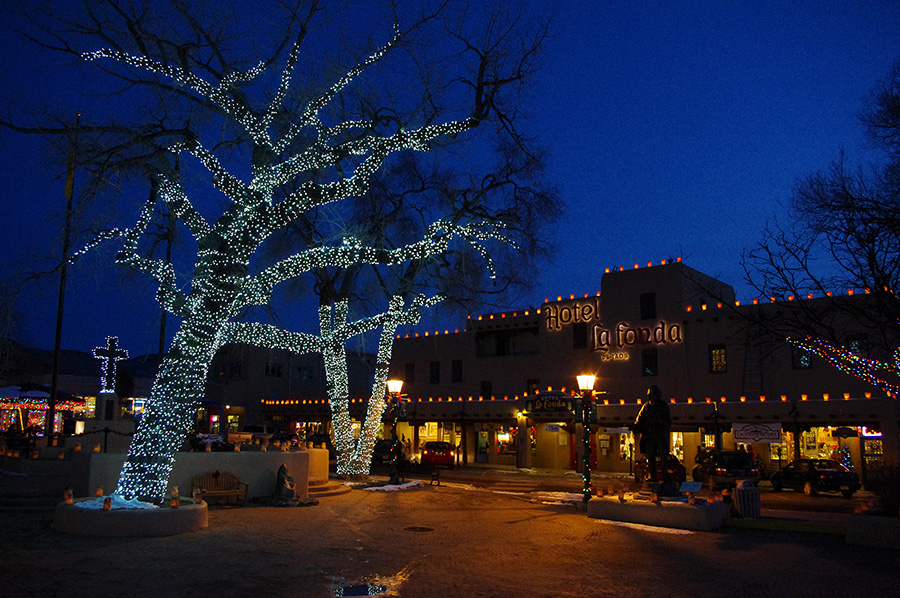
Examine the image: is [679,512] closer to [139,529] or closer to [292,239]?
[139,529]

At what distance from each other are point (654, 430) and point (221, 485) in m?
10.5

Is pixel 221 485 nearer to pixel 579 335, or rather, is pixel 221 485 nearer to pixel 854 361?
pixel 854 361

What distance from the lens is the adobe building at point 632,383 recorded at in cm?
2798

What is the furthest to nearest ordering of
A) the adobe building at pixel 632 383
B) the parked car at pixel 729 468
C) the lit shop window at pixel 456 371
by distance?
the lit shop window at pixel 456 371 → the adobe building at pixel 632 383 → the parked car at pixel 729 468

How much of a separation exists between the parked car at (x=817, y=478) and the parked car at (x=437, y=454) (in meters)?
15.2

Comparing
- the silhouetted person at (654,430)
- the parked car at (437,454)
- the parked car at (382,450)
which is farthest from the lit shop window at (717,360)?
the silhouetted person at (654,430)

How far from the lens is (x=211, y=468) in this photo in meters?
16.6

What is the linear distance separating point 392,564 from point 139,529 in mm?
4739

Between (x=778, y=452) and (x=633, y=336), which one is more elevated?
(x=633, y=336)

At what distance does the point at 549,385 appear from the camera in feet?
126

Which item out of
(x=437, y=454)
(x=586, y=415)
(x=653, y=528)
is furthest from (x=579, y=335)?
(x=653, y=528)

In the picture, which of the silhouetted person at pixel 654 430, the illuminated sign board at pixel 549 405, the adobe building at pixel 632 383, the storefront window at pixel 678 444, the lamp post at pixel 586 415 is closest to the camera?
the silhouetted person at pixel 654 430

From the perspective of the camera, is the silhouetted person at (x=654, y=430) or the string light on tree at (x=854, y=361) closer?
the string light on tree at (x=854, y=361)

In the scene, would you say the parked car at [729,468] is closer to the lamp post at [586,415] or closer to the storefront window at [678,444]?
the storefront window at [678,444]
